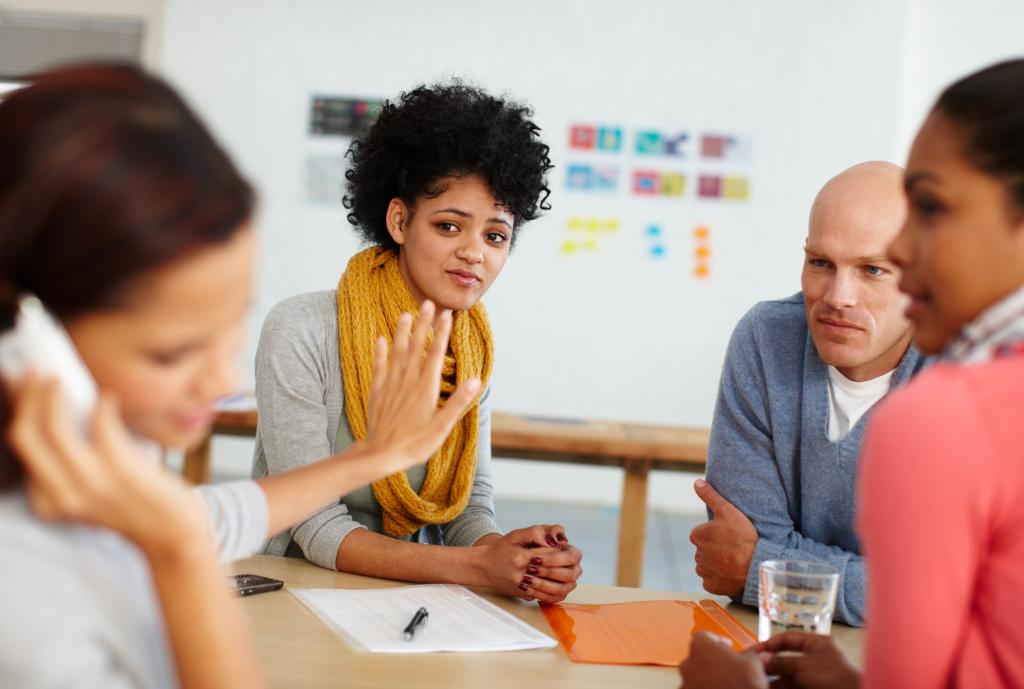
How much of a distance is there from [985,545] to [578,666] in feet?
1.82

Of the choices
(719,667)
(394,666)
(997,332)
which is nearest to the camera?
(997,332)

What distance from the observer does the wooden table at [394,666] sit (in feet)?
3.64

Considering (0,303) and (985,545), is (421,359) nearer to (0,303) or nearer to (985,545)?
(0,303)

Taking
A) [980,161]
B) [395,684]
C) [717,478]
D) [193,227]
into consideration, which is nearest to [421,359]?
[395,684]

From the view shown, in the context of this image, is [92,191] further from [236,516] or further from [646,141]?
[646,141]

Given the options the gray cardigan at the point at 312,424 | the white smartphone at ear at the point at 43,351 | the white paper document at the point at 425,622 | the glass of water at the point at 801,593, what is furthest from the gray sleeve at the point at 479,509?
the white smartphone at ear at the point at 43,351

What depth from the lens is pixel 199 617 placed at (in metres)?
0.73

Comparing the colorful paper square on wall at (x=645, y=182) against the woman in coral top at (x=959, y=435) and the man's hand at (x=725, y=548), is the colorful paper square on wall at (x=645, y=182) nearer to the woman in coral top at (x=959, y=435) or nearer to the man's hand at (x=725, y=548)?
the man's hand at (x=725, y=548)

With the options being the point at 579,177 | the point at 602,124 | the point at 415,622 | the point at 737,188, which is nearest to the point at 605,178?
the point at 579,177

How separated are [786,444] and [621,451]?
1371mm

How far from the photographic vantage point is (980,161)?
830mm

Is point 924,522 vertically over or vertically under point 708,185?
under

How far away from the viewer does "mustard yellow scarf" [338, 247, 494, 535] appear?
6.13 feet

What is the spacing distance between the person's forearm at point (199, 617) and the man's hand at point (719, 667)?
489 mm
